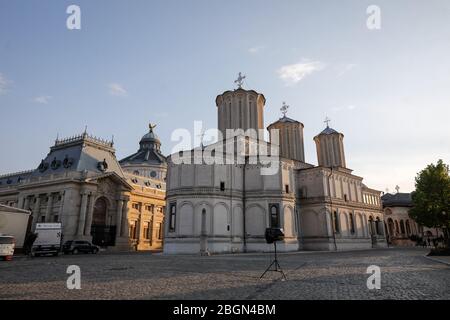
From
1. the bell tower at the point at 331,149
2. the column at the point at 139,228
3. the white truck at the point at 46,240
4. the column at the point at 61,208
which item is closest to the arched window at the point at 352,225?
the bell tower at the point at 331,149

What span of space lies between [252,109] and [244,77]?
509cm

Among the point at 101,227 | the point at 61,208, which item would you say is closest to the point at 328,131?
the point at 101,227

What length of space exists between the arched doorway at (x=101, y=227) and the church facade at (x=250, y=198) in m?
19.0

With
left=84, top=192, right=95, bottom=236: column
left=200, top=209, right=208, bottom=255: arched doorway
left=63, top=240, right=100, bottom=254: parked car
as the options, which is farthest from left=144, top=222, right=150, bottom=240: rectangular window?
left=200, top=209, right=208, bottom=255: arched doorway

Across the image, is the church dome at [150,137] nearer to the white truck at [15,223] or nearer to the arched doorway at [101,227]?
the arched doorway at [101,227]

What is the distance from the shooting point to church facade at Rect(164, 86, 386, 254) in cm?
3494

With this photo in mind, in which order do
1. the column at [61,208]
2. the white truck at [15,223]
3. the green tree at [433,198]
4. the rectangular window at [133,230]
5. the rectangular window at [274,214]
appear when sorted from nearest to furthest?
1. the green tree at [433,198]
2. the white truck at [15,223]
3. the rectangular window at [274,214]
4. the column at [61,208]
5. the rectangular window at [133,230]

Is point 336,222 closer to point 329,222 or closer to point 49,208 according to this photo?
point 329,222

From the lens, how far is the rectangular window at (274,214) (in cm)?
3673

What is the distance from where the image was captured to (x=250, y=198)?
37.8 metres

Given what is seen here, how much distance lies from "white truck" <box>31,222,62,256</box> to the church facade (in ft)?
38.8

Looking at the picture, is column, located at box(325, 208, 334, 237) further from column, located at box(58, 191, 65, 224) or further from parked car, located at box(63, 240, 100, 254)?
column, located at box(58, 191, 65, 224)

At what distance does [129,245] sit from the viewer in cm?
5238
